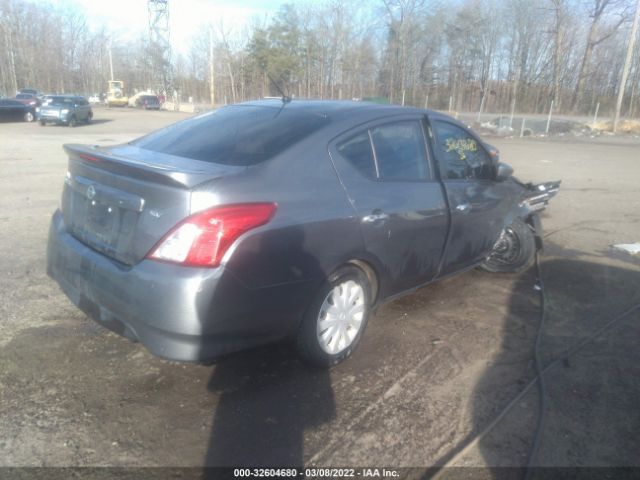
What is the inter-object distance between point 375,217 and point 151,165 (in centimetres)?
142

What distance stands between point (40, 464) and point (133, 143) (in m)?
2.20

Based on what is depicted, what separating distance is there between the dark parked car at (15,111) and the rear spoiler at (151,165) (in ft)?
97.2

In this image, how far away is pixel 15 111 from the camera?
28.3 m

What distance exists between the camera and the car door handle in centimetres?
320

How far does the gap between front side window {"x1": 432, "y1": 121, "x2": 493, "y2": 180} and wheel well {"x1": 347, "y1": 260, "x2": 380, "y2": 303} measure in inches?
42.7

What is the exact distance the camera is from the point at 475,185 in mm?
4285

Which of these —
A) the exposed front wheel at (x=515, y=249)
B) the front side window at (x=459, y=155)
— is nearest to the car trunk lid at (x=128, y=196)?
the front side window at (x=459, y=155)

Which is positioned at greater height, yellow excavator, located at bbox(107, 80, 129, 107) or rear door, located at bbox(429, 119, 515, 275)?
rear door, located at bbox(429, 119, 515, 275)

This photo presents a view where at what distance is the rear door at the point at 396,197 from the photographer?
127 inches

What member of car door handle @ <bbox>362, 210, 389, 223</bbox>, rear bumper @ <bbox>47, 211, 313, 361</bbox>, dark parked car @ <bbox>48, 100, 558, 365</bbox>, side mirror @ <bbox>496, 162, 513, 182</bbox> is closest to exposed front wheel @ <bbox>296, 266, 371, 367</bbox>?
dark parked car @ <bbox>48, 100, 558, 365</bbox>

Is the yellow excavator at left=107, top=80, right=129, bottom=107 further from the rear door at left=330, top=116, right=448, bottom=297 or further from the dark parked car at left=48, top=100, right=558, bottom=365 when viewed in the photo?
the rear door at left=330, top=116, right=448, bottom=297

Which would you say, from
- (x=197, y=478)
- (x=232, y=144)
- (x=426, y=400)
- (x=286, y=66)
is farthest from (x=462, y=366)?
(x=286, y=66)

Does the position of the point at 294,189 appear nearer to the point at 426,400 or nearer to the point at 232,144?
the point at 232,144

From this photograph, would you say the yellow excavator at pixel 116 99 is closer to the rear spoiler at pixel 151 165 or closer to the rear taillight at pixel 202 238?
the rear spoiler at pixel 151 165
